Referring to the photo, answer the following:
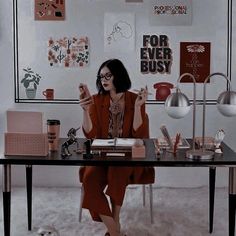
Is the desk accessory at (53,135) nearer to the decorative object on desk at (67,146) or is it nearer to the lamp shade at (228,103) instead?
the decorative object on desk at (67,146)

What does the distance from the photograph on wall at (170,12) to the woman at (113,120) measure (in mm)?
956

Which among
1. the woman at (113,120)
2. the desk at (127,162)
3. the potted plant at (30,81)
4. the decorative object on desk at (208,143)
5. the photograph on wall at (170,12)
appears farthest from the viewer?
the potted plant at (30,81)

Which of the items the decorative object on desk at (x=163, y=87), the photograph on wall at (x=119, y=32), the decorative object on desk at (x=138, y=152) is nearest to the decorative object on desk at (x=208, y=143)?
the decorative object on desk at (x=138, y=152)

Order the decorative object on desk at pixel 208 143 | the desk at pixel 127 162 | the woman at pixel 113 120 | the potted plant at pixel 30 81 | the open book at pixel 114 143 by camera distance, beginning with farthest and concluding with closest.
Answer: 1. the potted plant at pixel 30 81
2. the woman at pixel 113 120
3. the decorative object on desk at pixel 208 143
4. the open book at pixel 114 143
5. the desk at pixel 127 162

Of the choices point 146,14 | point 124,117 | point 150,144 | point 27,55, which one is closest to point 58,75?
point 27,55

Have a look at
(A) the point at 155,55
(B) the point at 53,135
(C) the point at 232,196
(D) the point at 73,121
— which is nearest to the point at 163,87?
(A) the point at 155,55

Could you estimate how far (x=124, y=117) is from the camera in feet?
10.9

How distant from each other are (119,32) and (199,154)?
1786 millimetres

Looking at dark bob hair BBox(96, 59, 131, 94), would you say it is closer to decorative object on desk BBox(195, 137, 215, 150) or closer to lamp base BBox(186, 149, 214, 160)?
decorative object on desk BBox(195, 137, 215, 150)

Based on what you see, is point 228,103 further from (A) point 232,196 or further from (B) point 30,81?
(B) point 30,81

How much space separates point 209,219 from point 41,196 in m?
1.39

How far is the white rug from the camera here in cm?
331

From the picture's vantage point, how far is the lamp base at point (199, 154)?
2.63 m

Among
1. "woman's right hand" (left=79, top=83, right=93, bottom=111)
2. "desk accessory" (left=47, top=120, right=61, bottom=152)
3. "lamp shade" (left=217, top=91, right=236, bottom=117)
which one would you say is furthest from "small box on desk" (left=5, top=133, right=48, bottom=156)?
"lamp shade" (left=217, top=91, right=236, bottom=117)
